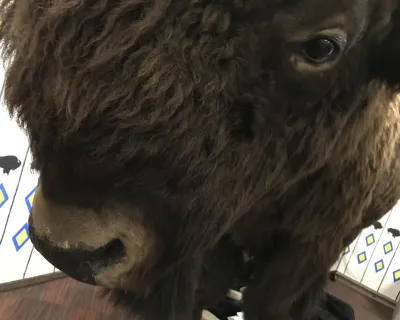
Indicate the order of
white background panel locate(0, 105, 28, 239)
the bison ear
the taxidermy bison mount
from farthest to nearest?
white background panel locate(0, 105, 28, 239) → the bison ear → the taxidermy bison mount

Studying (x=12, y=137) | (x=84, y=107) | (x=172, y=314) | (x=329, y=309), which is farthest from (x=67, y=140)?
(x=329, y=309)

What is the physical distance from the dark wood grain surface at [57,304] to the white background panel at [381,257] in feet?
2.72

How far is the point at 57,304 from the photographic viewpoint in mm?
985

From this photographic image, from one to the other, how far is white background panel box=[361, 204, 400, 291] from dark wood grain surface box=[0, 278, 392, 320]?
828mm

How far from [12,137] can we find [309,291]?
0.58m

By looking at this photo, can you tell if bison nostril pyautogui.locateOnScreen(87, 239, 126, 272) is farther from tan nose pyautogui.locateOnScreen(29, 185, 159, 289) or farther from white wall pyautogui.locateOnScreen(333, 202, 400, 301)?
white wall pyautogui.locateOnScreen(333, 202, 400, 301)

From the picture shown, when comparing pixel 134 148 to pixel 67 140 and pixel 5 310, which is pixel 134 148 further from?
pixel 5 310

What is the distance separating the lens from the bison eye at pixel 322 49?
1.50 ft

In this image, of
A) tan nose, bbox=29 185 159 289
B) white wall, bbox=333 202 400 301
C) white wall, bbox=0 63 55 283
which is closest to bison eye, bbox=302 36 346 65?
tan nose, bbox=29 185 159 289

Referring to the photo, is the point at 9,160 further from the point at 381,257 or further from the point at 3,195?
the point at 381,257

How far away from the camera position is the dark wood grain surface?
0.92m

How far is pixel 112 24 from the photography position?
0.39m

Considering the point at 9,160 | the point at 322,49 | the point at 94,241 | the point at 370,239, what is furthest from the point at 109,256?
the point at 370,239

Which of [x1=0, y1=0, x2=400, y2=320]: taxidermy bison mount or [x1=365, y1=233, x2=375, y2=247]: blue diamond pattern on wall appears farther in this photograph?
[x1=365, y1=233, x2=375, y2=247]: blue diamond pattern on wall
